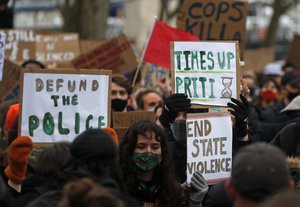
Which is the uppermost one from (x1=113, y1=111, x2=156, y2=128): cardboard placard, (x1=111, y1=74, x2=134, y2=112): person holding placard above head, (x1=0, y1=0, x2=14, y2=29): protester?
(x1=0, y1=0, x2=14, y2=29): protester

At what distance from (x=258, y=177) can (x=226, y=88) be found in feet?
10.2

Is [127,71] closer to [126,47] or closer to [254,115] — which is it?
[126,47]

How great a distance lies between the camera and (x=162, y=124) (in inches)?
264

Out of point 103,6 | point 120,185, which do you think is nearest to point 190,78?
point 120,185

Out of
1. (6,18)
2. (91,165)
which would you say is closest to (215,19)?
(6,18)

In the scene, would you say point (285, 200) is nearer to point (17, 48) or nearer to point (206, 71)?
point (206, 71)

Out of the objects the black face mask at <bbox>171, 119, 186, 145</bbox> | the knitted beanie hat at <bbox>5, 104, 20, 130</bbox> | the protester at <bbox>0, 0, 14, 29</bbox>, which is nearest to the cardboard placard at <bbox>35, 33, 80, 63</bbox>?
the protester at <bbox>0, 0, 14, 29</bbox>

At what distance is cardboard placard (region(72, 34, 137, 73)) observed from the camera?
1123 centimetres

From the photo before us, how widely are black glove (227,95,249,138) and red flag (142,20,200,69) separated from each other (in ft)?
10.9

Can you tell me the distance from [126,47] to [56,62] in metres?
2.71

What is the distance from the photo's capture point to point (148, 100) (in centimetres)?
942

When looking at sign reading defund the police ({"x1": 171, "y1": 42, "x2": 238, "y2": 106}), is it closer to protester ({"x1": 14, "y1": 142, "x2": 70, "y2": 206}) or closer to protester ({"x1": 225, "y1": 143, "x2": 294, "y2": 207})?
protester ({"x1": 14, "y1": 142, "x2": 70, "y2": 206})

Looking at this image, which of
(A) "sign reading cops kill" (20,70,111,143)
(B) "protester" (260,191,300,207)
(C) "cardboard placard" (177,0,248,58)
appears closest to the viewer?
(B) "protester" (260,191,300,207)

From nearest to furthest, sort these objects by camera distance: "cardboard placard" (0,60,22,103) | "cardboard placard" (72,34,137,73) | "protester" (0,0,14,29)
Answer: "cardboard placard" (0,60,22,103) → "cardboard placard" (72,34,137,73) → "protester" (0,0,14,29)
